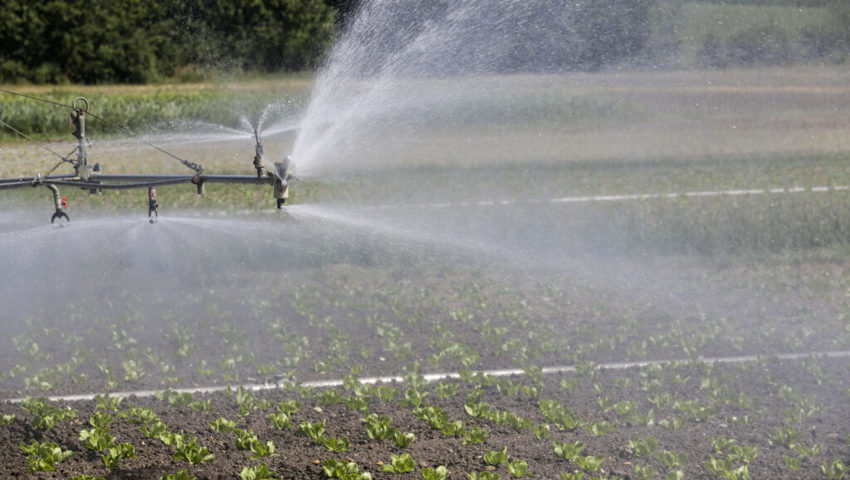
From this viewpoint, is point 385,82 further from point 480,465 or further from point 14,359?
point 480,465

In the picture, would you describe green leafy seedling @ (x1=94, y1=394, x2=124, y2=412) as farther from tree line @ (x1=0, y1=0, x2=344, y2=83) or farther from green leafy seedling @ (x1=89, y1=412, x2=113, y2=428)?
tree line @ (x1=0, y1=0, x2=344, y2=83)

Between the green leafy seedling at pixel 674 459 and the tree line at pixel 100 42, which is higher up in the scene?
the tree line at pixel 100 42

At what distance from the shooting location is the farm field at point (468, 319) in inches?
187

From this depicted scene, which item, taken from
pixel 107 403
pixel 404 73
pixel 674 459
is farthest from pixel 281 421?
pixel 404 73

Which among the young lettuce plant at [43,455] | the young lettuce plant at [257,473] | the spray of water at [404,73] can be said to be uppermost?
the spray of water at [404,73]

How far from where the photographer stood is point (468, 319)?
7.28 m

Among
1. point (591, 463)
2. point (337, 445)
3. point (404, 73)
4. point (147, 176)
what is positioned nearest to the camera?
point (591, 463)

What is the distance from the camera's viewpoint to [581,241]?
34.9 feet

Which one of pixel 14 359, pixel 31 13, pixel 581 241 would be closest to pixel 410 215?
pixel 581 241

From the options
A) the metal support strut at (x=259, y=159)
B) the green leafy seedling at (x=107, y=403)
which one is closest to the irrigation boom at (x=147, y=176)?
the metal support strut at (x=259, y=159)

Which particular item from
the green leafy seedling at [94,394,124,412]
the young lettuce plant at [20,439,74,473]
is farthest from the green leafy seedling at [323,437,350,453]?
the green leafy seedling at [94,394,124,412]

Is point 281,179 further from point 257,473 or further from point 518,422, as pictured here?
point 518,422

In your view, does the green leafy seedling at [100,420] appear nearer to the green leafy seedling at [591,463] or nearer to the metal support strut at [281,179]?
the metal support strut at [281,179]

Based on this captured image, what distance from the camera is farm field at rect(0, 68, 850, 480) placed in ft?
15.5
